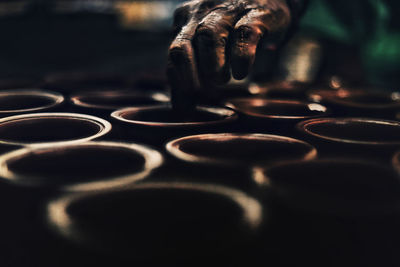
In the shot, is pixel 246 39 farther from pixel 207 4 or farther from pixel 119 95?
pixel 119 95

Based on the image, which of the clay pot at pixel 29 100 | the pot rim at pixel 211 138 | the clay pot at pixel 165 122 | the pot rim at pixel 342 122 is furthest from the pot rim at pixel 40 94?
the pot rim at pixel 342 122

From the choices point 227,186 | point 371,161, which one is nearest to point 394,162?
point 371,161

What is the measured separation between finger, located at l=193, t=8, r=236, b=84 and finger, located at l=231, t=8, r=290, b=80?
0.03 meters

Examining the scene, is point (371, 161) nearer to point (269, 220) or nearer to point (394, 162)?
point (394, 162)

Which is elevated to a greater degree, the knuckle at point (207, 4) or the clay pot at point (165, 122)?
the knuckle at point (207, 4)

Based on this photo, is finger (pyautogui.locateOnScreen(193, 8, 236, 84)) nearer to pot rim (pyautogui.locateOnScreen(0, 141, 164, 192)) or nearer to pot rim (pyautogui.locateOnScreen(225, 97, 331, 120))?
pot rim (pyautogui.locateOnScreen(225, 97, 331, 120))

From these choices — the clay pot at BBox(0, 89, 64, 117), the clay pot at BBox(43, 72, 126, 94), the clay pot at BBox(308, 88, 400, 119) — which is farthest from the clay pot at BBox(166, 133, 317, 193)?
the clay pot at BBox(43, 72, 126, 94)

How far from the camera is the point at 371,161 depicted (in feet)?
2.19

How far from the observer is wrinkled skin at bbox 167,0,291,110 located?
0.89 meters

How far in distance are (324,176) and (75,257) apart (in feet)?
1.32

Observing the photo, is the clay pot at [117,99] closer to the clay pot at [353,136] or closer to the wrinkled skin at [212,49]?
the wrinkled skin at [212,49]

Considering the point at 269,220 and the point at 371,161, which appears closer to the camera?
the point at 269,220

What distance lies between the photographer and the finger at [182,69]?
890mm

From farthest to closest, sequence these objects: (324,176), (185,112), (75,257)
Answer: (185,112)
(324,176)
(75,257)
